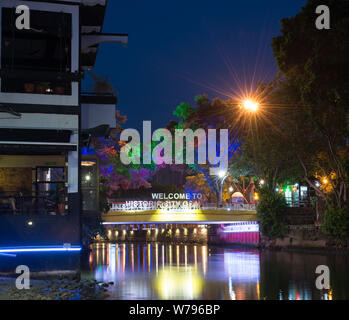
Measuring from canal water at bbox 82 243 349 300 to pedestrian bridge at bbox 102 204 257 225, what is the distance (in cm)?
1223

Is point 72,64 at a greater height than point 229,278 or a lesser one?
greater

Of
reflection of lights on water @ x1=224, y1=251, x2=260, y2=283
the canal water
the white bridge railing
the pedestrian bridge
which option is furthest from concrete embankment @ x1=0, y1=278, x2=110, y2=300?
the white bridge railing

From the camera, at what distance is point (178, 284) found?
3097cm

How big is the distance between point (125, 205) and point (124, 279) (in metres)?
26.6

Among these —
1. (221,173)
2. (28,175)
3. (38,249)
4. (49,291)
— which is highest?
(221,173)

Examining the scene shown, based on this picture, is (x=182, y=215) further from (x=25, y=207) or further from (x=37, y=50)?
(x=25, y=207)

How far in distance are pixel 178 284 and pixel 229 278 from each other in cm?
397

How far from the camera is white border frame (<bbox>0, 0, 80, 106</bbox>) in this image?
82.9 ft

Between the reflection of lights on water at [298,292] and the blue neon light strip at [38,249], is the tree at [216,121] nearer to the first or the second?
the reflection of lights on water at [298,292]

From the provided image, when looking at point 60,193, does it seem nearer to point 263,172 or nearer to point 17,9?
point 17,9

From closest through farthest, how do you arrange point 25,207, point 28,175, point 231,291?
1. point 25,207
2. point 231,291
3. point 28,175

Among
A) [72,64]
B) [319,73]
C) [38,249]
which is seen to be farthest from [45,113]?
[319,73]

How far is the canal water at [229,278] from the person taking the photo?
86.8ft
